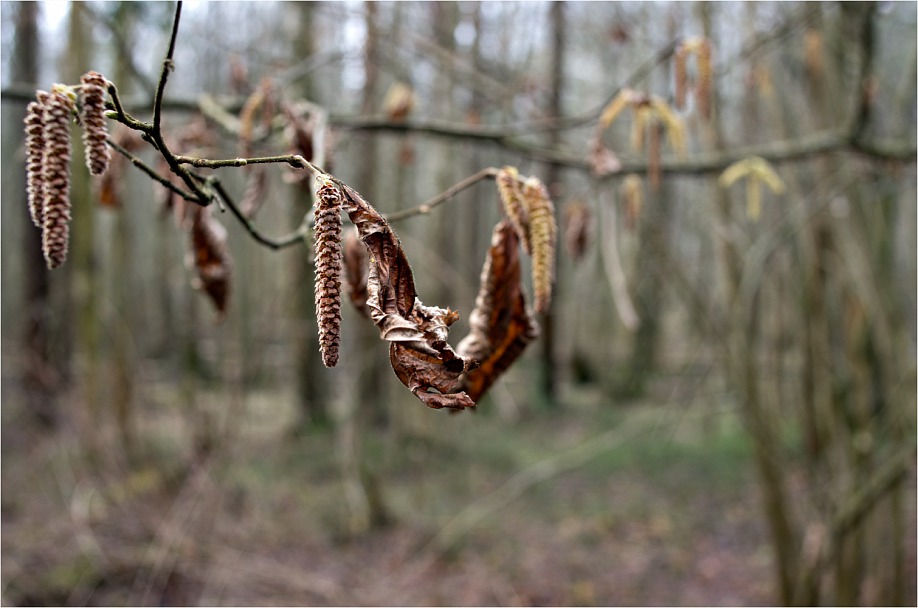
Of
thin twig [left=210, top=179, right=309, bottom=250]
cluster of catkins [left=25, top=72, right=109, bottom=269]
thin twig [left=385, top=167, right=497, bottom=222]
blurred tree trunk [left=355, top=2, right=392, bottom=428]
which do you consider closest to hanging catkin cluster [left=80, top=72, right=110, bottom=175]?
cluster of catkins [left=25, top=72, right=109, bottom=269]

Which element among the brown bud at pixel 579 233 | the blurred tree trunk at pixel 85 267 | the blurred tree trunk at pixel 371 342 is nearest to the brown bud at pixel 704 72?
the brown bud at pixel 579 233

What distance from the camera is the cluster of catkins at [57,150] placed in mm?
961

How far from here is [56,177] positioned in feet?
3.22

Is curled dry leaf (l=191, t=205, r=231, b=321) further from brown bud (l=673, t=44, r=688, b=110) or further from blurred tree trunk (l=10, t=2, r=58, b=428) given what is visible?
blurred tree trunk (l=10, t=2, r=58, b=428)

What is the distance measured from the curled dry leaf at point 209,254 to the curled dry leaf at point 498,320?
748mm

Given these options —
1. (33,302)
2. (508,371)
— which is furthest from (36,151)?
(33,302)

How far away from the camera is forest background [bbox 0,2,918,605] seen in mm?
3074

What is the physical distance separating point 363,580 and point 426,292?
14.1 feet

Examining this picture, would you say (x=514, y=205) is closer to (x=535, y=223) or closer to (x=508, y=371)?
(x=535, y=223)

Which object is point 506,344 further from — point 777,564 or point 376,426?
point 376,426

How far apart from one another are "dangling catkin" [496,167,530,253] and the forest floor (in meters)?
2.37

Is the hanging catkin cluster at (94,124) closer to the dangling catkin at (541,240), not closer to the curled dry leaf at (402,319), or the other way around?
the curled dry leaf at (402,319)

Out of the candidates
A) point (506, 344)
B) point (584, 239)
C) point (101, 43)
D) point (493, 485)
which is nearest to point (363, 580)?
point (493, 485)

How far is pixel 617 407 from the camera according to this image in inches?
501
